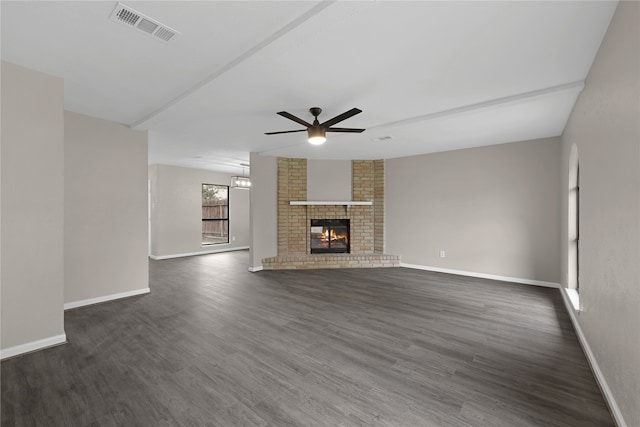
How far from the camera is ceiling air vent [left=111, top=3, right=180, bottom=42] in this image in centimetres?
178

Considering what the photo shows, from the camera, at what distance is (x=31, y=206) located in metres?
2.51

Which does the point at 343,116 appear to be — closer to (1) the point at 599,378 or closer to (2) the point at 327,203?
(1) the point at 599,378

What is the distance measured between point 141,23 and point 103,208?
2932 mm

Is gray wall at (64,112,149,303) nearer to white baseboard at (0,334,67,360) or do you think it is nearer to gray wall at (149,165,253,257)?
white baseboard at (0,334,67,360)

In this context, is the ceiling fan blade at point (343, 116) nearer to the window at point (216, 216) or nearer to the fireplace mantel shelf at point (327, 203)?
the fireplace mantel shelf at point (327, 203)

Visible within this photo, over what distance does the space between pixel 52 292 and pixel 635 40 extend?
4.68 metres

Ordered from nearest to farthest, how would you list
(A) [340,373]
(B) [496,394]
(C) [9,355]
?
(B) [496,394]
(A) [340,373]
(C) [9,355]

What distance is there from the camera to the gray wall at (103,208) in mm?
3600

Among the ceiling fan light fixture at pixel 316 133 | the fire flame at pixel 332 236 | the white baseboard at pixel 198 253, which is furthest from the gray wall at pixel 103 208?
the fire flame at pixel 332 236

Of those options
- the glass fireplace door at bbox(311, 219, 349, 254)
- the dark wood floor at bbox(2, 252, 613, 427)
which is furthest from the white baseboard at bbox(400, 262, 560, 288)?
the glass fireplace door at bbox(311, 219, 349, 254)

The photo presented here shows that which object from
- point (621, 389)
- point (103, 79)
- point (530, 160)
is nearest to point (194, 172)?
point (103, 79)

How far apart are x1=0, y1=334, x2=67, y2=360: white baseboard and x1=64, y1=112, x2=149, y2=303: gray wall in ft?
3.93

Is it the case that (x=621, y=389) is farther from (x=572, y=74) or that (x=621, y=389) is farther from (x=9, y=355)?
(x=9, y=355)

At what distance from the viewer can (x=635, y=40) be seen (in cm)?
145
